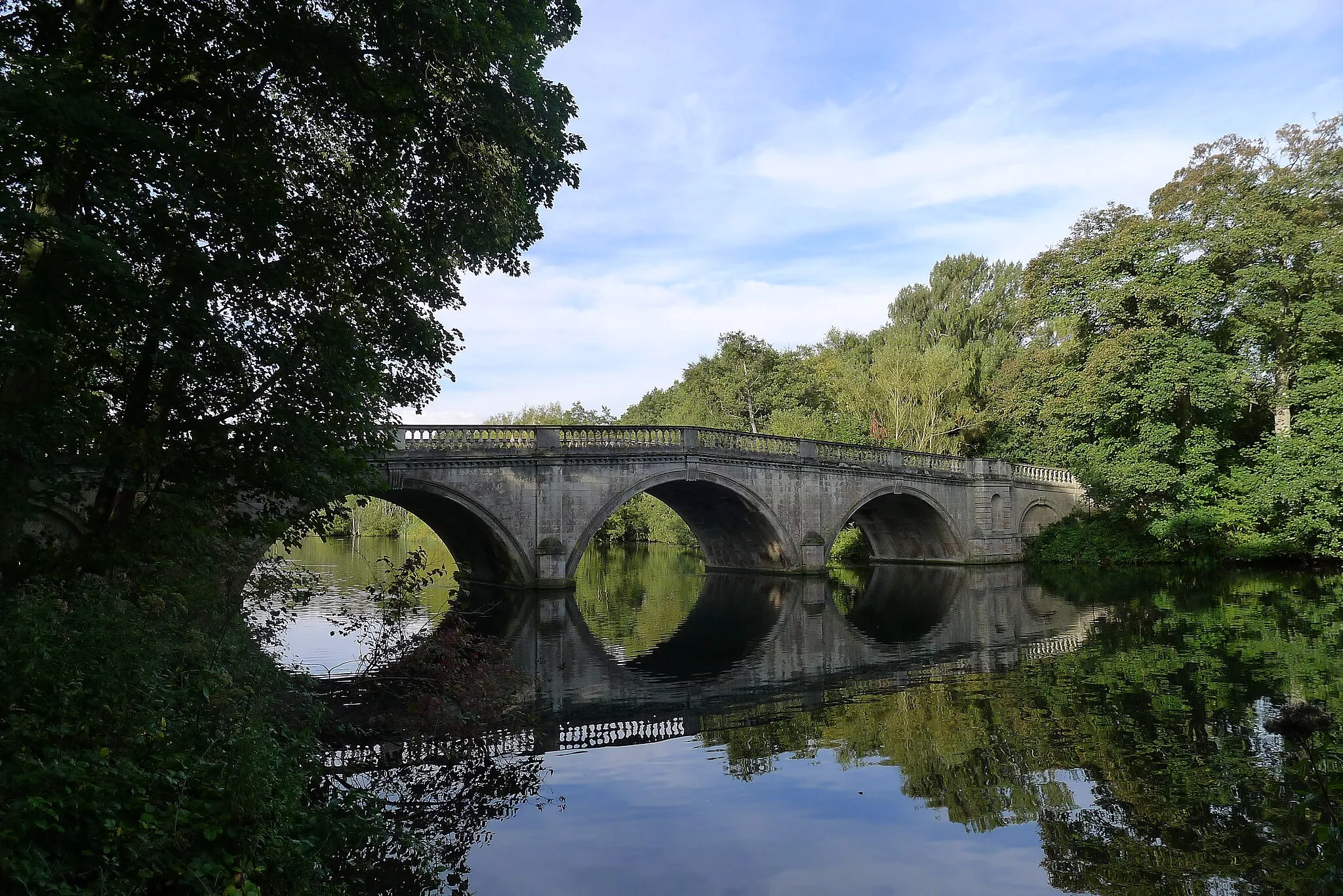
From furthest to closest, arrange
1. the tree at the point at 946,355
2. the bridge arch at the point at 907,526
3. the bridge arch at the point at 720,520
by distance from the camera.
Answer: the tree at the point at 946,355 → the bridge arch at the point at 907,526 → the bridge arch at the point at 720,520

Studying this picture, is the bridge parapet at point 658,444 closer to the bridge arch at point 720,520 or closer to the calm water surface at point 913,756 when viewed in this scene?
the bridge arch at point 720,520

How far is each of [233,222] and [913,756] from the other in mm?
7902

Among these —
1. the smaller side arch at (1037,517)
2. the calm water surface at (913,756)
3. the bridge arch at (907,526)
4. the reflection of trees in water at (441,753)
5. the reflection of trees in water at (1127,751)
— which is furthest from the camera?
the smaller side arch at (1037,517)

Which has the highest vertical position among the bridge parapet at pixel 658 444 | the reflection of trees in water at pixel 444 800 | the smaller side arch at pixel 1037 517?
the bridge parapet at pixel 658 444

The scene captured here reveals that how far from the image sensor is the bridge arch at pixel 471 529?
2080cm

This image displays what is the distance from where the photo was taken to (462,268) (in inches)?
418

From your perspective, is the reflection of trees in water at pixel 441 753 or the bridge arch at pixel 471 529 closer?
the reflection of trees in water at pixel 441 753

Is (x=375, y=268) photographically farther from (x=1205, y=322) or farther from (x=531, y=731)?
(x=1205, y=322)

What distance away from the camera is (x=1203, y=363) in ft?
85.1

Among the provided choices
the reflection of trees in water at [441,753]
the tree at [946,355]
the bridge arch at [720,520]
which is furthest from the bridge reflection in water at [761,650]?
the tree at [946,355]

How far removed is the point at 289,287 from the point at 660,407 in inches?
1996

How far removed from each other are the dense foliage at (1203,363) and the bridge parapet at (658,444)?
4.70 metres

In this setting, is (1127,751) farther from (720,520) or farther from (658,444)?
(720,520)

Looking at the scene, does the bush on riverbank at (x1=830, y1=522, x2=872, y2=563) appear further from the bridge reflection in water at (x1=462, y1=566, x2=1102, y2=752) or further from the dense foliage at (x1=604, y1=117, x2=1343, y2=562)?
the bridge reflection in water at (x1=462, y1=566, x2=1102, y2=752)
